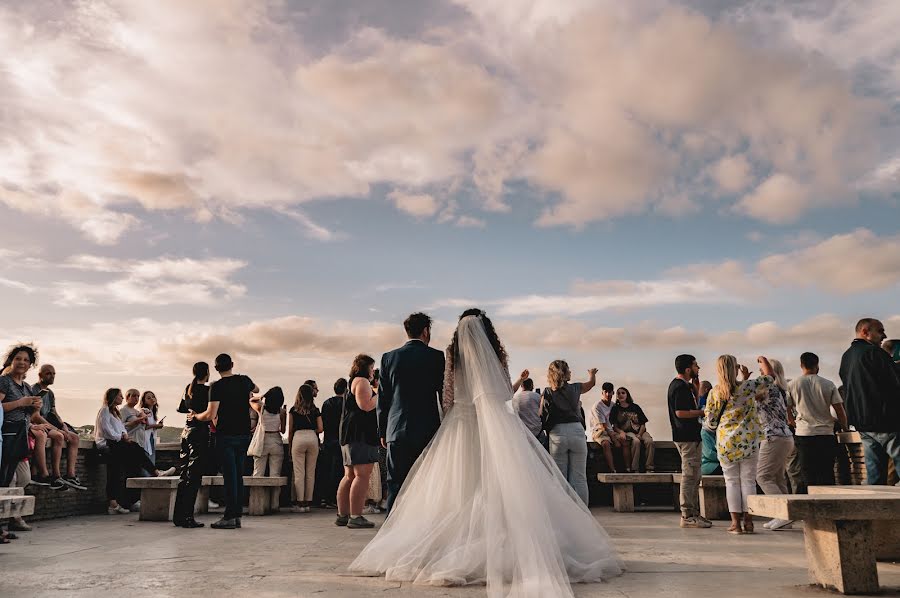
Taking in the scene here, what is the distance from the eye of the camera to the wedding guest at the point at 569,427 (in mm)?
8641

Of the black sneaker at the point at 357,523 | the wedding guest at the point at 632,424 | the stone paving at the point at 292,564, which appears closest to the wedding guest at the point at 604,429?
the wedding guest at the point at 632,424

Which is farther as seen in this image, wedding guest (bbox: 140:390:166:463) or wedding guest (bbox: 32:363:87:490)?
wedding guest (bbox: 140:390:166:463)

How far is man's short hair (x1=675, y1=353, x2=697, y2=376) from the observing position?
8.30 meters

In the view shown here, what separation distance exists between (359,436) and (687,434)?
381 cm

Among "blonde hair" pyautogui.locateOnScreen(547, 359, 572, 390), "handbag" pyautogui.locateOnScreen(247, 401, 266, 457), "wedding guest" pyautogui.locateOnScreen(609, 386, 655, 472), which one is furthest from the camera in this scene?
"wedding guest" pyautogui.locateOnScreen(609, 386, 655, 472)

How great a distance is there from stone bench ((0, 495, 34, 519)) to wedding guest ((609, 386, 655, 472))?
30.9 ft

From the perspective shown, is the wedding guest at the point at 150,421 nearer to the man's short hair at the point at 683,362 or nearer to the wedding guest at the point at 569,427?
the wedding guest at the point at 569,427

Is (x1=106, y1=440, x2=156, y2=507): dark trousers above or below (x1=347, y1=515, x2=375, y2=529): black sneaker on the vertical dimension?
above

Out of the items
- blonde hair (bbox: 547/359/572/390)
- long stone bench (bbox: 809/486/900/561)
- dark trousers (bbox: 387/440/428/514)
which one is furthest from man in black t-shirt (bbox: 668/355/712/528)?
dark trousers (bbox: 387/440/428/514)

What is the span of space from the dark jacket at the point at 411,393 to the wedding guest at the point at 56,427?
5.42 metres

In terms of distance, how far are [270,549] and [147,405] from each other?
6.62 m

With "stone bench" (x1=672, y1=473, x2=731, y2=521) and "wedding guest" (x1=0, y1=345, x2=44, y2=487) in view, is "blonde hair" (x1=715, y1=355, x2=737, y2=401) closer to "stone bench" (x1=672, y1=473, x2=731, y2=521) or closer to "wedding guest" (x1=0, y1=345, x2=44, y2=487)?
"stone bench" (x1=672, y1=473, x2=731, y2=521)

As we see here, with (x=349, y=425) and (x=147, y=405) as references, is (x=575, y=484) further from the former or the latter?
(x=147, y=405)

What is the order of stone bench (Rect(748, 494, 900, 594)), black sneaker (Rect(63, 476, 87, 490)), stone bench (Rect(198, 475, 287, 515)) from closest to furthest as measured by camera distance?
stone bench (Rect(748, 494, 900, 594)) < black sneaker (Rect(63, 476, 87, 490)) < stone bench (Rect(198, 475, 287, 515))
